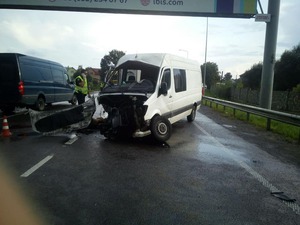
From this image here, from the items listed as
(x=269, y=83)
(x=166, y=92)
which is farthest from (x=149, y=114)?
(x=269, y=83)

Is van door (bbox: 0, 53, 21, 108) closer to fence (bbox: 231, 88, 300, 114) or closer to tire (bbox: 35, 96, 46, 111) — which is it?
tire (bbox: 35, 96, 46, 111)

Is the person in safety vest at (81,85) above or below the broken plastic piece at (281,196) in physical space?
above

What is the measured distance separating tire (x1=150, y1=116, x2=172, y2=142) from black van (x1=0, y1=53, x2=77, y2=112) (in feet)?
23.0

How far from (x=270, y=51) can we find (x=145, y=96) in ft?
32.5

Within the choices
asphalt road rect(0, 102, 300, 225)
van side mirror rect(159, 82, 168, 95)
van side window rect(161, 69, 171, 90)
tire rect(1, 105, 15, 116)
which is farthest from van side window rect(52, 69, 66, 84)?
van side mirror rect(159, 82, 168, 95)

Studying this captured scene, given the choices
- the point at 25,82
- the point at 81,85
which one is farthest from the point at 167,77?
the point at 25,82

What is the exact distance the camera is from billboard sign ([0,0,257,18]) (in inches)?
678

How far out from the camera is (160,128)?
7832 mm

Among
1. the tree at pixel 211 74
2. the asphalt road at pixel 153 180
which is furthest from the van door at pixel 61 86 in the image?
the tree at pixel 211 74

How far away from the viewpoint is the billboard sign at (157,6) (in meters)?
17.2

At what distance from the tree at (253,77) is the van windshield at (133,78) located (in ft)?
128

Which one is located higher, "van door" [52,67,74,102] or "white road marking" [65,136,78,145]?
"van door" [52,67,74,102]

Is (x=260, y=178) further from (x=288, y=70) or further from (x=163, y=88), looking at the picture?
(x=288, y=70)

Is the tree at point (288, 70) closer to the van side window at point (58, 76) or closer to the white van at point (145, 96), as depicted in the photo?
the van side window at point (58, 76)
